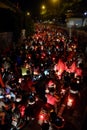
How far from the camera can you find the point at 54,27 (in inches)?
2206

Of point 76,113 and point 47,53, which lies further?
point 47,53

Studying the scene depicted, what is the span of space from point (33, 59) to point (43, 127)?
31.2ft

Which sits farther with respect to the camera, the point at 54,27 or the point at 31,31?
the point at 54,27

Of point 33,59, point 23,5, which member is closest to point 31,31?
point 23,5

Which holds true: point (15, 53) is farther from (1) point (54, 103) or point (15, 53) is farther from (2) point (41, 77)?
(1) point (54, 103)

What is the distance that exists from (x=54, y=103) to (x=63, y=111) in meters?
1.12

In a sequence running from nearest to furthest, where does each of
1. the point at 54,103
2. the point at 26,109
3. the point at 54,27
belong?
1. the point at 26,109
2. the point at 54,103
3. the point at 54,27

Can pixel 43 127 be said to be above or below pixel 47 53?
below

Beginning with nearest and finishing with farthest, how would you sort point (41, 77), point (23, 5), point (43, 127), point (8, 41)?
point (43, 127) < point (41, 77) < point (8, 41) < point (23, 5)

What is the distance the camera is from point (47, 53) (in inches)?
869

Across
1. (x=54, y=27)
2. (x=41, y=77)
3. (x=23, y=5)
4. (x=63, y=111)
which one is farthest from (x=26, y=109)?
(x=54, y=27)

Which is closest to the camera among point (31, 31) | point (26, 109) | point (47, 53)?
point (26, 109)

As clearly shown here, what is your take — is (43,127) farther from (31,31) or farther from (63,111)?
(31,31)

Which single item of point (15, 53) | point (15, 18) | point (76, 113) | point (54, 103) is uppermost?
point (15, 18)
